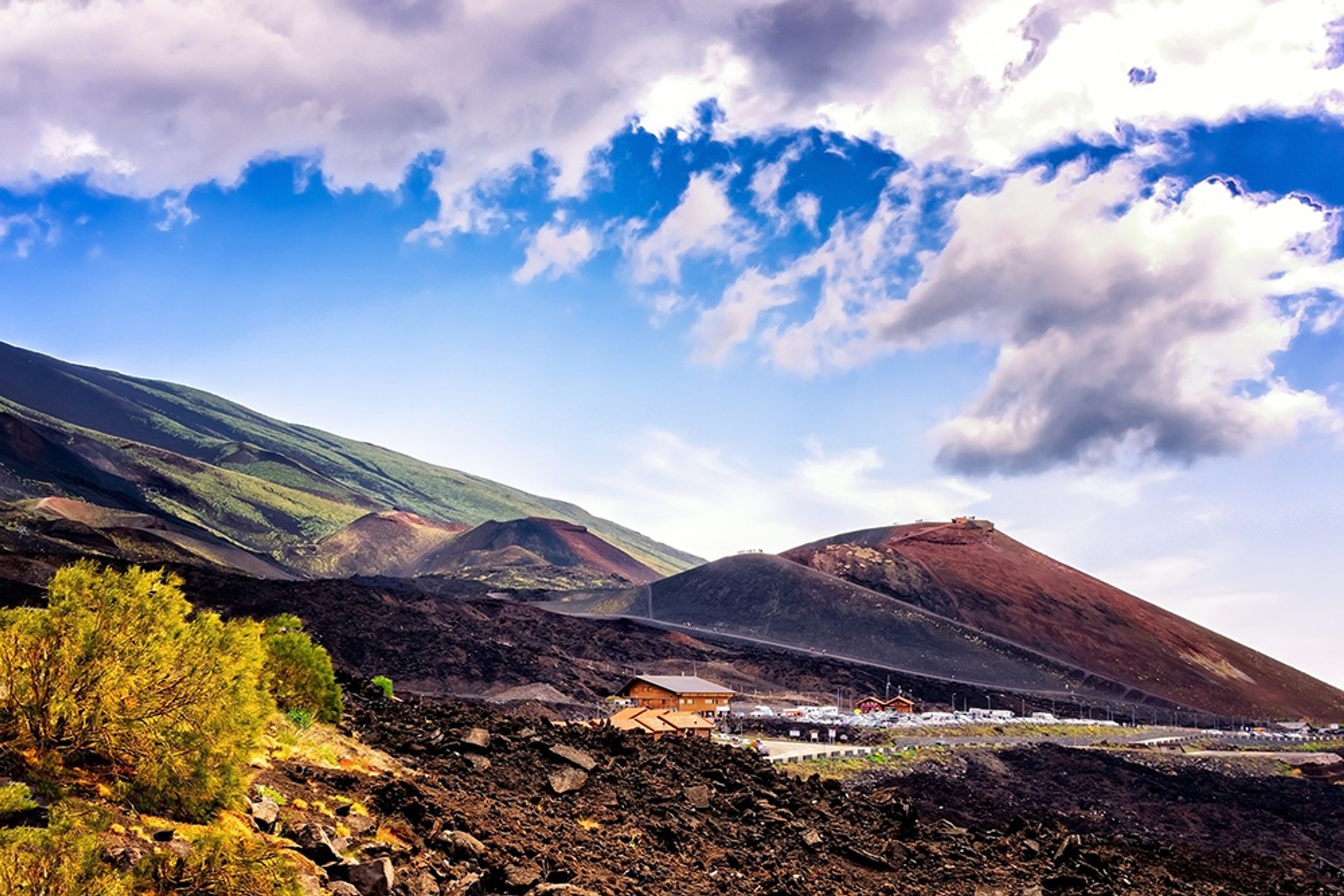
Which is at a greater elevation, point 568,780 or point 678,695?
point 568,780

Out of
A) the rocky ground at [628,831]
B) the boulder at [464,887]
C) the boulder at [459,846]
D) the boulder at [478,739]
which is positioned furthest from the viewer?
the boulder at [478,739]

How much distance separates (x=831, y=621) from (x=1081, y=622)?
51.0 meters

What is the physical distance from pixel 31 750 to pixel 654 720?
38427mm

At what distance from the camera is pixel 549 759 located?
19969 millimetres

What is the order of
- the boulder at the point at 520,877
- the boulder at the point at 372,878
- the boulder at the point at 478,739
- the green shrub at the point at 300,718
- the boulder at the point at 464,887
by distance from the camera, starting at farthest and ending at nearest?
the boulder at the point at 478,739 < the green shrub at the point at 300,718 < the boulder at the point at 520,877 < the boulder at the point at 464,887 < the boulder at the point at 372,878

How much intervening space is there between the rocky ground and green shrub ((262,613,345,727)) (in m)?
1.13

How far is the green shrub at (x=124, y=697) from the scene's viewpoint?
971cm

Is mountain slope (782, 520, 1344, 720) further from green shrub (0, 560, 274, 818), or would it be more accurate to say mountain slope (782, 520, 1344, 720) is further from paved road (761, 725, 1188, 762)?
green shrub (0, 560, 274, 818)

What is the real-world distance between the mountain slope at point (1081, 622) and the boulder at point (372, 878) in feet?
471

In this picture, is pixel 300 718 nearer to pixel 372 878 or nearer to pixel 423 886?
pixel 423 886

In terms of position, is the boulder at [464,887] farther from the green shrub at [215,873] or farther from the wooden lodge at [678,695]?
the wooden lodge at [678,695]

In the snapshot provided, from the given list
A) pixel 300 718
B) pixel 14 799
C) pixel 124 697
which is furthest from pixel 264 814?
pixel 300 718

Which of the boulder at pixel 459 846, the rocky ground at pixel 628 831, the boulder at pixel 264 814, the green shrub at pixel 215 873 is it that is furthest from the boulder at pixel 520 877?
the green shrub at pixel 215 873

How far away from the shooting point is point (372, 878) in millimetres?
10469
